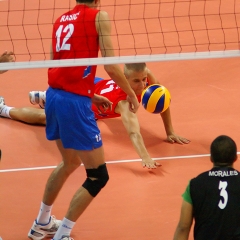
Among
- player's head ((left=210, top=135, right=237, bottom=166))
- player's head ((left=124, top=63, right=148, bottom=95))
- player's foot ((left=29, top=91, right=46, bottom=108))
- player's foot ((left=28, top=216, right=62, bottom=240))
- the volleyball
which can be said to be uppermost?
player's head ((left=210, top=135, right=237, bottom=166))

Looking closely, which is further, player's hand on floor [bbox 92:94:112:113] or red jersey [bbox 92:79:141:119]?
red jersey [bbox 92:79:141:119]

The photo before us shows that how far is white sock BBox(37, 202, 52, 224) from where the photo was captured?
568cm

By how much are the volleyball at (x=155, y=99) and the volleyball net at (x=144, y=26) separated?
6.69 ft

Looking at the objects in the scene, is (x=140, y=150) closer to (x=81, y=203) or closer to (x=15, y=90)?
(x=81, y=203)

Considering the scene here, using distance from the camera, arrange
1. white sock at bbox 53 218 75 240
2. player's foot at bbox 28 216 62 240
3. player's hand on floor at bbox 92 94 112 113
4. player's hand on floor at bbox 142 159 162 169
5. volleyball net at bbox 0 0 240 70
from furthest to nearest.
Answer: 1. volleyball net at bbox 0 0 240 70
2. player's hand on floor at bbox 142 159 162 169
3. player's hand on floor at bbox 92 94 112 113
4. player's foot at bbox 28 216 62 240
5. white sock at bbox 53 218 75 240

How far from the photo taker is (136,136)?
695cm

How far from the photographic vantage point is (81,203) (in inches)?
209

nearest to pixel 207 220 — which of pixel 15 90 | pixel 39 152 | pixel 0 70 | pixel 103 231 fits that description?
pixel 103 231

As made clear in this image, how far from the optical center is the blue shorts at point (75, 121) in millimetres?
5277

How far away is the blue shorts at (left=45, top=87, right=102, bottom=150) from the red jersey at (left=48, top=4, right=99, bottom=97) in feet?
0.24

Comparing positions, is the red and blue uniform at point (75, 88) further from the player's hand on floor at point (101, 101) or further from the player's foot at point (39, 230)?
the player's foot at point (39, 230)

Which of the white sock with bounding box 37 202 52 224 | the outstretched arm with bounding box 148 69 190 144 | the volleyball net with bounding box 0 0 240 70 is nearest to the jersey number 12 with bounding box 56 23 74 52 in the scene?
the white sock with bounding box 37 202 52 224

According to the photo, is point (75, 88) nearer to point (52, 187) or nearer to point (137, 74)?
point (52, 187)

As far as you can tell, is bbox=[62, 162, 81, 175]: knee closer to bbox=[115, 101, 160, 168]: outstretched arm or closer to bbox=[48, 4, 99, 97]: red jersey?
bbox=[48, 4, 99, 97]: red jersey
